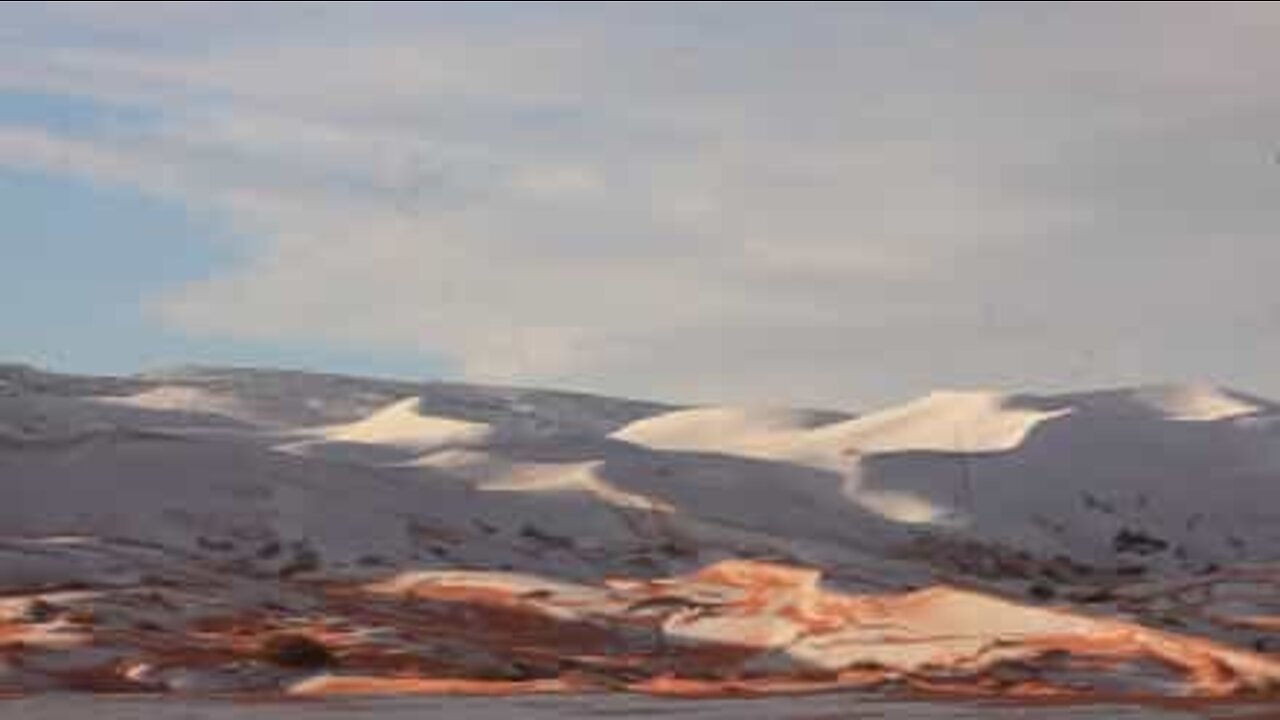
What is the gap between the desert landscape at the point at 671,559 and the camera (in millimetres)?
Answer: 41156

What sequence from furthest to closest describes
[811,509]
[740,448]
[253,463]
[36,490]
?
[740,448], [811,509], [253,463], [36,490]

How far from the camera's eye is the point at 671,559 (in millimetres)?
78312

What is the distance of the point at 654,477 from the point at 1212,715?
7381cm

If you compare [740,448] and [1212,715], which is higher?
[740,448]

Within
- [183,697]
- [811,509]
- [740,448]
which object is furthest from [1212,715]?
[740,448]

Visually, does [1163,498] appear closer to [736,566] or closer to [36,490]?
[736,566]

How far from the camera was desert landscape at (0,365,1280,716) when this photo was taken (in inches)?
1620

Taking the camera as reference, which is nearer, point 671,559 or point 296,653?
point 296,653

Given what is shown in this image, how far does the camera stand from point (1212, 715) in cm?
2933

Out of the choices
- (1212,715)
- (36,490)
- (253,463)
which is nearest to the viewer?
(1212,715)

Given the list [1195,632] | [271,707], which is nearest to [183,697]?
[271,707]

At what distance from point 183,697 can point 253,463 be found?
51.3 metres

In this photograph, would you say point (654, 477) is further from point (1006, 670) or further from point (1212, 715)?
point (1212, 715)

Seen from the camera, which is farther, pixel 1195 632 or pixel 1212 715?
pixel 1195 632
